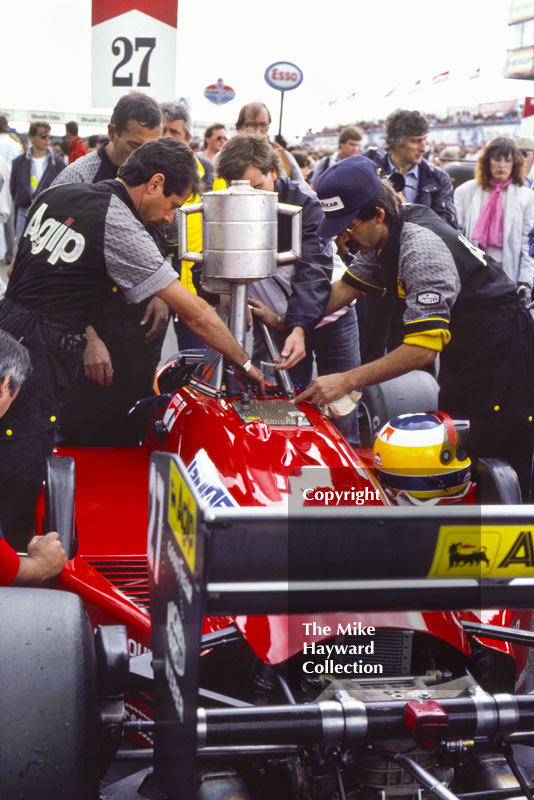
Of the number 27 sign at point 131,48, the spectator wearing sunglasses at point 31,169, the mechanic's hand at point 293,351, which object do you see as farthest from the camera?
the spectator wearing sunglasses at point 31,169

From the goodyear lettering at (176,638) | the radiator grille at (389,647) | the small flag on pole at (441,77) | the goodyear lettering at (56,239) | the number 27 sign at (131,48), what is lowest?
the radiator grille at (389,647)

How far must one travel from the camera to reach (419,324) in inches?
122

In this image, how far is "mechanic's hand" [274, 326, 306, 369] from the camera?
332 centimetres

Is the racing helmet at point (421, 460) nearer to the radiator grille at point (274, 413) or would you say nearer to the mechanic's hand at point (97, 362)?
the radiator grille at point (274, 413)

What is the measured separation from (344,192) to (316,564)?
1762mm

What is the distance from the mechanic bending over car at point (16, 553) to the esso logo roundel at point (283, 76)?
13.1m

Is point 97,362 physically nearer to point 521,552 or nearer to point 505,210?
point 521,552

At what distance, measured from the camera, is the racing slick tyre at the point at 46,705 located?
1.68m

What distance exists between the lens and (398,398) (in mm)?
4055

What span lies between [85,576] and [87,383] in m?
1.51

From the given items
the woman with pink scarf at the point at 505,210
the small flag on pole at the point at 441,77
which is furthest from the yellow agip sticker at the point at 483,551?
the small flag on pole at the point at 441,77

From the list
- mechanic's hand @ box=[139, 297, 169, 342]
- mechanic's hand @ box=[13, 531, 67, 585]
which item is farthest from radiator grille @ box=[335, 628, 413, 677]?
mechanic's hand @ box=[139, 297, 169, 342]

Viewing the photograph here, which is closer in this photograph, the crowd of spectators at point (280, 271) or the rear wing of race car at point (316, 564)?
the rear wing of race car at point (316, 564)

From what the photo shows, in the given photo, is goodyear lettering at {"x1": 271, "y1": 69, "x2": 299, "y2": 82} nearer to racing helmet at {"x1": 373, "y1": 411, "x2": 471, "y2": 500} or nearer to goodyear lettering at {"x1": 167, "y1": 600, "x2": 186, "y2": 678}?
racing helmet at {"x1": 373, "y1": 411, "x2": 471, "y2": 500}
